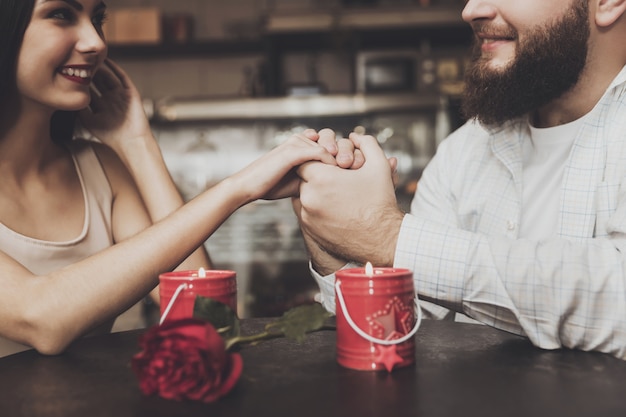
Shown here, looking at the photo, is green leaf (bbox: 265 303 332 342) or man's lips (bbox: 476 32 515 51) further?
man's lips (bbox: 476 32 515 51)

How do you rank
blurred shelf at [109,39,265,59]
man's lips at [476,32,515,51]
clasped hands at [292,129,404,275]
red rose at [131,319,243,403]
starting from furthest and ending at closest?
blurred shelf at [109,39,265,59]
man's lips at [476,32,515,51]
clasped hands at [292,129,404,275]
red rose at [131,319,243,403]

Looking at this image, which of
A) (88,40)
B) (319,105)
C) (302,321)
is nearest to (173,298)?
(302,321)

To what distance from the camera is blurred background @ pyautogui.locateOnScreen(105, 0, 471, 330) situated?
3283 millimetres

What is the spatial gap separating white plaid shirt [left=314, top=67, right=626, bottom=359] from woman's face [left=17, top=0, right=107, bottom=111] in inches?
27.0

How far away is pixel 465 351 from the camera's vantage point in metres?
0.90

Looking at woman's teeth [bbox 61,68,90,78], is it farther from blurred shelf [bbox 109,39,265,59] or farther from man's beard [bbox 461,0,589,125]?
→ blurred shelf [bbox 109,39,265,59]

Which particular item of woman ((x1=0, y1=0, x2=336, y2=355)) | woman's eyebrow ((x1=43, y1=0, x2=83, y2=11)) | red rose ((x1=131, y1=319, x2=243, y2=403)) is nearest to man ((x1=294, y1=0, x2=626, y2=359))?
woman ((x1=0, y1=0, x2=336, y2=355))

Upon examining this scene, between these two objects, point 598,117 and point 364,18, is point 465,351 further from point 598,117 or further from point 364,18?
point 364,18

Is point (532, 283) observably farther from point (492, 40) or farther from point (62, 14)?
point (62, 14)

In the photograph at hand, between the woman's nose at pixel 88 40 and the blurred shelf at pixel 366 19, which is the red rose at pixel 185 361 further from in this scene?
the blurred shelf at pixel 366 19

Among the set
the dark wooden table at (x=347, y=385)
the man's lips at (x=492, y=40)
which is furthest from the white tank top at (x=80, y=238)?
the man's lips at (x=492, y=40)

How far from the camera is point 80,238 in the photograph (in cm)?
145

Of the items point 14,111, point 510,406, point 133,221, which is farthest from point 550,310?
point 14,111

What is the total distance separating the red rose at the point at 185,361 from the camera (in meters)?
0.66
